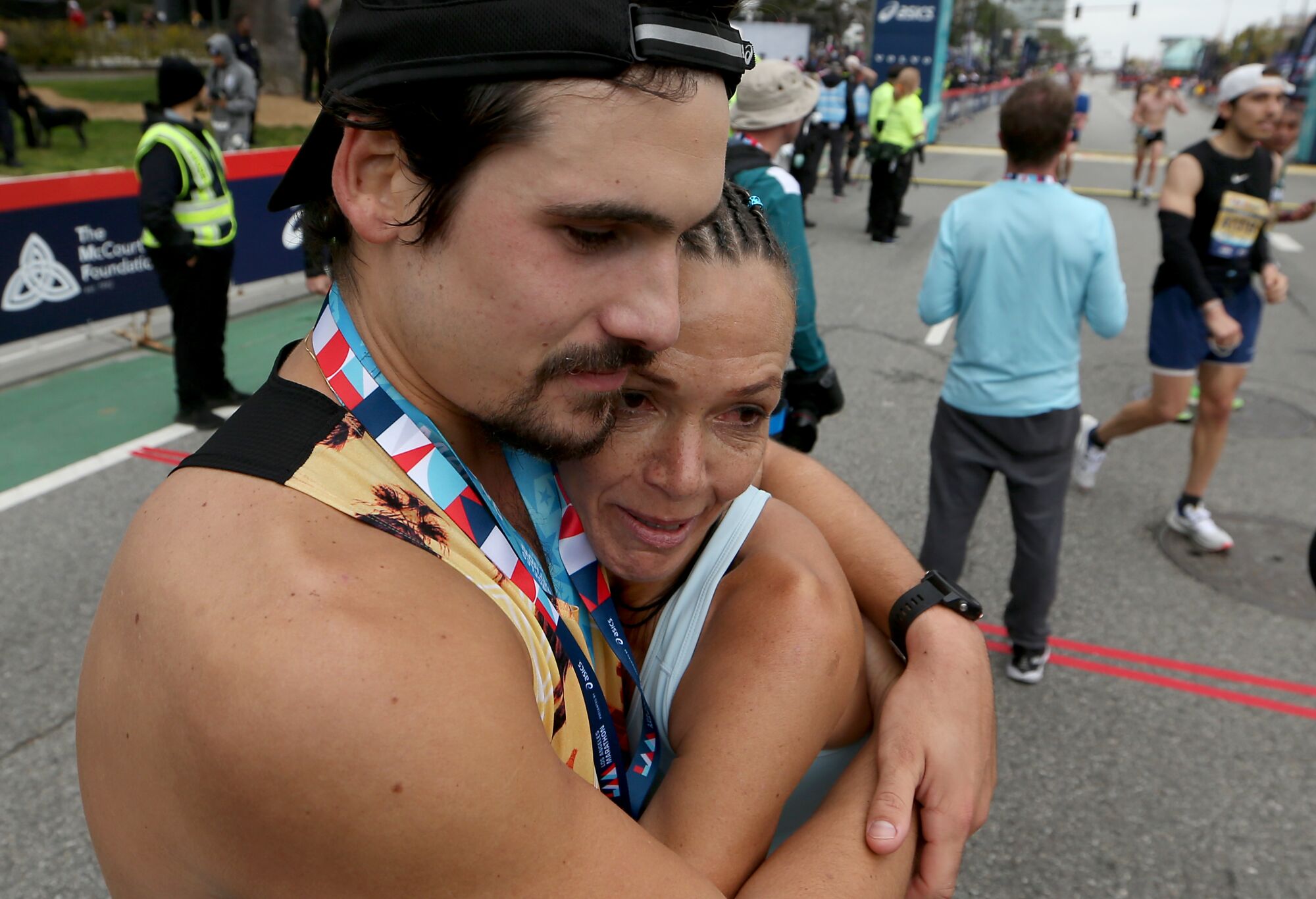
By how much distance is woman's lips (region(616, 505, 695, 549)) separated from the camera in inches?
47.2

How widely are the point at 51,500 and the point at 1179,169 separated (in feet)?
19.1

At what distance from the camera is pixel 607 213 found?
0.92 metres

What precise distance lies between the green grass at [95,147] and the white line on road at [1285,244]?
13555 mm

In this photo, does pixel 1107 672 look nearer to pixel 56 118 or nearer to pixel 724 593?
pixel 724 593

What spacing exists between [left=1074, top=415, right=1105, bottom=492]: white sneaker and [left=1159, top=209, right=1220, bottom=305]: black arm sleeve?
111 centimetres

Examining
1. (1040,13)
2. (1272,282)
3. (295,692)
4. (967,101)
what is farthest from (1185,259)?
(1040,13)

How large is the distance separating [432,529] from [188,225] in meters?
5.69

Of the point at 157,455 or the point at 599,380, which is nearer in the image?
Result: the point at 599,380

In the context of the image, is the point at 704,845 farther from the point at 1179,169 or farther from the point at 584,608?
the point at 1179,169

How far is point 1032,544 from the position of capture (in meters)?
3.74

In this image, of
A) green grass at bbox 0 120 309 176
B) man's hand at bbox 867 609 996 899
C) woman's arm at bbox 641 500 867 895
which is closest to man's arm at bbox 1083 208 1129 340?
man's hand at bbox 867 609 996 899

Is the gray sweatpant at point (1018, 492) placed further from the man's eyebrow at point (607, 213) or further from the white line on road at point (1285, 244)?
the white line on road at point (1285, 244)

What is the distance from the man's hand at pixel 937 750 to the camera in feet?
3.96

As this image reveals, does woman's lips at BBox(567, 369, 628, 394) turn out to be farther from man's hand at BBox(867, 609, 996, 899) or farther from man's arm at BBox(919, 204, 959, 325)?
man's arm at BBox(919, 204, 959, 325)
